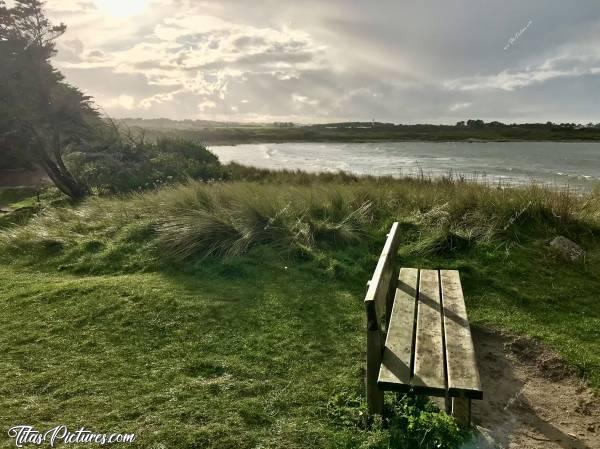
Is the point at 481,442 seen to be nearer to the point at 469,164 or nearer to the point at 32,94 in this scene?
the point at 32,94

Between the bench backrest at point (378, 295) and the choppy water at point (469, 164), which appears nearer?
the bench backrest at point (378, 295)

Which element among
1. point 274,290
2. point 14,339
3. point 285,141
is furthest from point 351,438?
point 285,141

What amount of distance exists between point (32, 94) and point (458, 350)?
1529 cm

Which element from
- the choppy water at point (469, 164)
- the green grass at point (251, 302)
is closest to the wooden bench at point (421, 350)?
the green grass at point (251, 302)

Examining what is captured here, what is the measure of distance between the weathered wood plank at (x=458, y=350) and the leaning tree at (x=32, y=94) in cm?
1368

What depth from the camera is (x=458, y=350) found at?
2852 millimetres

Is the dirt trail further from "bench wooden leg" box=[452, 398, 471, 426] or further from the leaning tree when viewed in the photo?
the leaning tree

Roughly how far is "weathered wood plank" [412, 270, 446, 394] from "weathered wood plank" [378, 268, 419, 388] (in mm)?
51

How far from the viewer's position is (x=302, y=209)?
8.02 m

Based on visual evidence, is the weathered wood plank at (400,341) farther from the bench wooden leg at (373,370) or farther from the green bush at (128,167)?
the green bush at (128,167)

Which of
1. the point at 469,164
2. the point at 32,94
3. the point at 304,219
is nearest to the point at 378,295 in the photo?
the point at 304,219

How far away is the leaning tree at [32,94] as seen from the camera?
44.6ft

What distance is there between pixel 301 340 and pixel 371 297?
1.72 m

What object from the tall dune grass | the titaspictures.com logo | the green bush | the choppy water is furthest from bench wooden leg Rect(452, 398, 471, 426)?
the green bush
